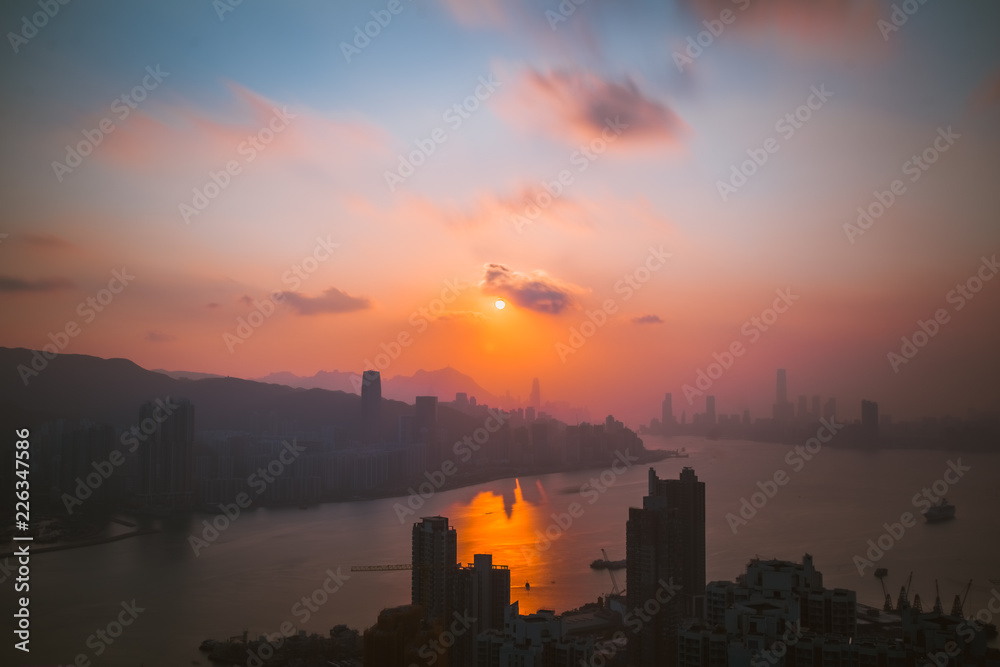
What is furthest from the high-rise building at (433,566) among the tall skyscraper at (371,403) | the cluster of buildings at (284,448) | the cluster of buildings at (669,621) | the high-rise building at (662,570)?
the tall skyscraper at (371,403)

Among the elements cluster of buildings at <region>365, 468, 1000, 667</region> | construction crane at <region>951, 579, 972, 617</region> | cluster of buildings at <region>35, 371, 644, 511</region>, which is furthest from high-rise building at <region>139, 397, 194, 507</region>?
construction crane at <region>951, 579, 972, 617</region>

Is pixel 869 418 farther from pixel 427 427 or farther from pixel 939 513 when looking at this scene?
pixel 427 427

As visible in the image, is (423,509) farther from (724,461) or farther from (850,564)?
(724,461)

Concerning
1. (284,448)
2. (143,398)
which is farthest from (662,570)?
(143,398)

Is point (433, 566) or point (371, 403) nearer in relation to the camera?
point (433, 566)

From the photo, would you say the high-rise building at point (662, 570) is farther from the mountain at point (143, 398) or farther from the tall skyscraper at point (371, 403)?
the tall skyscraper at point (371, 403)

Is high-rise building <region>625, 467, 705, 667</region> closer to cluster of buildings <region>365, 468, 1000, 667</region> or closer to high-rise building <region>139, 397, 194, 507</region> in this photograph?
cluster of buildings <region>365, 468, 1000, 667</region>
